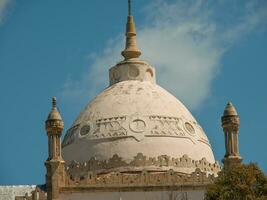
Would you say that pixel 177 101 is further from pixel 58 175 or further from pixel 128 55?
pixel 58 175

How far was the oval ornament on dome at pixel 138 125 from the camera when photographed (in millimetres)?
70500

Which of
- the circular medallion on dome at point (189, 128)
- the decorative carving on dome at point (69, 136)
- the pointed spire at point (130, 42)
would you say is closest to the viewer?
the circular medallion on dome at point (189, 128)

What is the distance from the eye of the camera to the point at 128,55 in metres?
76.2

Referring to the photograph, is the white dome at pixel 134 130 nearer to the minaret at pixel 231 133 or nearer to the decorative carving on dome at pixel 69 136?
the decorative carving on dome at pixel 69 136

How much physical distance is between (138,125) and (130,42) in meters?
7.78

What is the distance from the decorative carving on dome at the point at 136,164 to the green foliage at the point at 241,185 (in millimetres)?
12832

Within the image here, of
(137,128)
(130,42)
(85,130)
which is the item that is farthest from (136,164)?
(130,42)

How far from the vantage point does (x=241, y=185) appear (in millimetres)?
55125

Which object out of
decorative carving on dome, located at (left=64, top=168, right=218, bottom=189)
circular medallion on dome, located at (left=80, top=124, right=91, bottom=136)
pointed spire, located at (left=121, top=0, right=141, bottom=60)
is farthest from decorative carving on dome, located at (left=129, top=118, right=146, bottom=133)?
pointed spire, located at (left=121, top=0, right=141, bottom=60)

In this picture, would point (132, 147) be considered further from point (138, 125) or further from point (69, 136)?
point (69, 136)

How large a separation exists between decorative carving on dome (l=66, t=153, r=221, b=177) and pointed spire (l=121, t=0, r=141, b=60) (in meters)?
8.43

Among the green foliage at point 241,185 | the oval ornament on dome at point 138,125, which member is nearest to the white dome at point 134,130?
the oval ornament on dome at point 138,125

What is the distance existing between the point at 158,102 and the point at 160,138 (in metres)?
2.51

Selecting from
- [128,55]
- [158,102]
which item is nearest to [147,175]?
[158,102]
